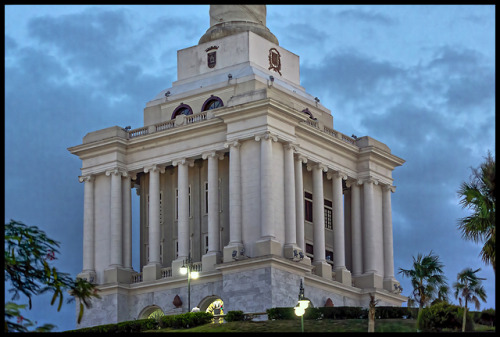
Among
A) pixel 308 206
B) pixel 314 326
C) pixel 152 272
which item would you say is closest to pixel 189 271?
pixel 152 272

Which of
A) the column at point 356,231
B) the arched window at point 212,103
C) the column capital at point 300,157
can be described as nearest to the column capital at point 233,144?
the column capital at point 300,157

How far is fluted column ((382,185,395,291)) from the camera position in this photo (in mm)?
92812

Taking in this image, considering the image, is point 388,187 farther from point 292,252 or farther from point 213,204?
point 292,252

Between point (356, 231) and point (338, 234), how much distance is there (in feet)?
9.81

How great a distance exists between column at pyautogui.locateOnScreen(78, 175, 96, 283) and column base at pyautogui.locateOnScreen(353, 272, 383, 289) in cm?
1812

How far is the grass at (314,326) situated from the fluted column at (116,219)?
51.4ft

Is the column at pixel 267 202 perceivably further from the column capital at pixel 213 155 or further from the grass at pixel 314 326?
the grass at pixel 314 326

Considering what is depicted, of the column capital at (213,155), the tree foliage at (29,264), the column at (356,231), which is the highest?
the column capital at (213,155)

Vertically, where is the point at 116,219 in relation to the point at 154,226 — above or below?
above

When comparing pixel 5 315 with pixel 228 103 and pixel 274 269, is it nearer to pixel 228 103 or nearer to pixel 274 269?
pixel 274 269

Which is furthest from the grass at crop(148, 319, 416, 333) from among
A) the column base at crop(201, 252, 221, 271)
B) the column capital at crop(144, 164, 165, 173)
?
the column capital at crop(144, 164, 165, 173)

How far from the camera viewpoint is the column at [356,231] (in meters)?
91.9

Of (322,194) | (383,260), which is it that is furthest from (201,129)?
(383,260)

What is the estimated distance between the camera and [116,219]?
8975 cm
